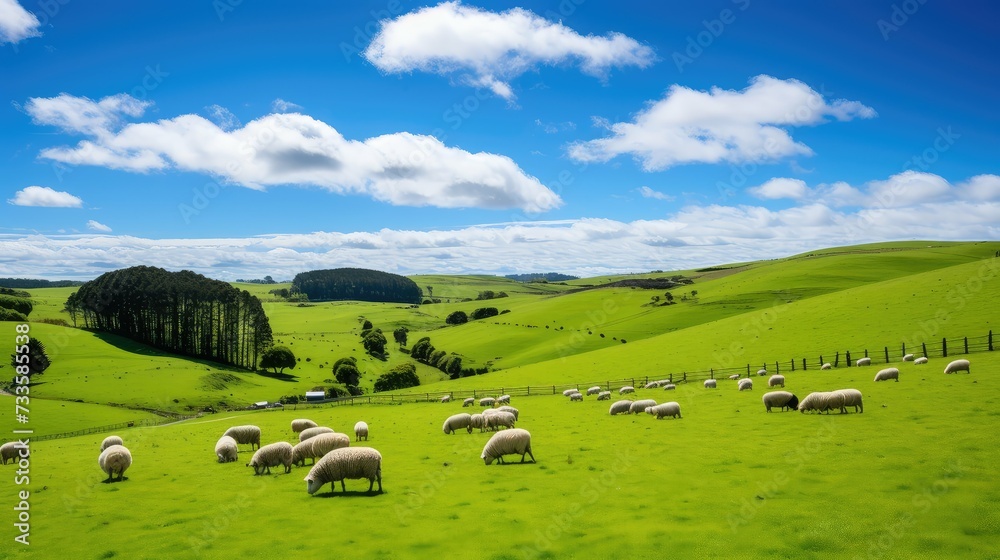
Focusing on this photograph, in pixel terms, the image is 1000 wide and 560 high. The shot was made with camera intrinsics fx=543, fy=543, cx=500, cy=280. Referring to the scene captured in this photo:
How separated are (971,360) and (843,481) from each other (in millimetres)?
31791

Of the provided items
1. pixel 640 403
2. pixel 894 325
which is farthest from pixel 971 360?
pixel 640 403

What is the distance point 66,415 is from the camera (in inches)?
2429

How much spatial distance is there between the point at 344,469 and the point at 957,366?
36230 mm

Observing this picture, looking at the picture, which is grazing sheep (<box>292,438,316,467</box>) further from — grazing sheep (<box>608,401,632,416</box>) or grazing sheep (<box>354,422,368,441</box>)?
grazing sheep (<box>608,401,632,416</box>)

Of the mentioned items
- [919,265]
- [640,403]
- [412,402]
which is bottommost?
[412,402]

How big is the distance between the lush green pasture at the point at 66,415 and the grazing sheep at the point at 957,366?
75166 mm

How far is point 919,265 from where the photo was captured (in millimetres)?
125500

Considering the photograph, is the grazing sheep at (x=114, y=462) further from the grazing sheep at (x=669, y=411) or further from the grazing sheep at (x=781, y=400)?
the grazing sheep at (x=781, y=400)

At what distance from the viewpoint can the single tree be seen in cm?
10662

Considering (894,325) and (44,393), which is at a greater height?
(894,325)

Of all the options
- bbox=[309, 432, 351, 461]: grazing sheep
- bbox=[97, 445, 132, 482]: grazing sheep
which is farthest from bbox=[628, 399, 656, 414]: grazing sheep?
bbox=[97, 445, 132, 482]: grazing sheep

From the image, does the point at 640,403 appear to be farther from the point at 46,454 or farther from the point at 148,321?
the point at 148,321

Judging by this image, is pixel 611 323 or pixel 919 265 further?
pixel 919 265

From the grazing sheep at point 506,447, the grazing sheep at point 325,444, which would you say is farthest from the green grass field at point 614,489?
the grazing sheep at point 325,444
